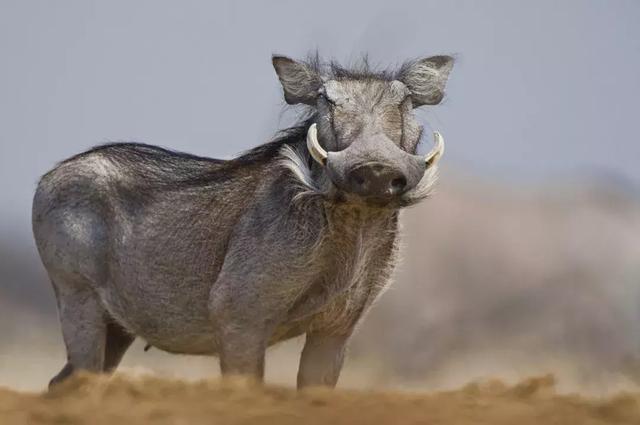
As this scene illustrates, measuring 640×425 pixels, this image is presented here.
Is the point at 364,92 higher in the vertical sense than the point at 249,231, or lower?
higher

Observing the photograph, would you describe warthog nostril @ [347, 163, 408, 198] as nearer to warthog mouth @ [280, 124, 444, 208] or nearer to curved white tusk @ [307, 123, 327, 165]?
warthog mouth @ [280, 124, 444, 208]

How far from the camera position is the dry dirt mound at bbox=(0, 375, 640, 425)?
4578 millimetres

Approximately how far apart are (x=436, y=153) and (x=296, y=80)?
1.04 meters

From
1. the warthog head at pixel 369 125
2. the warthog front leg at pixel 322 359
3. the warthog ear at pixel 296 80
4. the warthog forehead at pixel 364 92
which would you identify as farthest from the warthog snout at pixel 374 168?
the warthog front leg at pixel 322 359

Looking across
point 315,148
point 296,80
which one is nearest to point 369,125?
point 315,148

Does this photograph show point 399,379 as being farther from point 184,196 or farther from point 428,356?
point 184,196

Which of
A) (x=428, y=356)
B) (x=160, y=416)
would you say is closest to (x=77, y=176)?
(x=160, y=416)

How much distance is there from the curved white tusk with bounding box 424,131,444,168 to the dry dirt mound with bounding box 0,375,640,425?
6.29ft

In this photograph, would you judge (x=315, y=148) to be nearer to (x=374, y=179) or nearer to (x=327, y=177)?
(x=327, y=177)

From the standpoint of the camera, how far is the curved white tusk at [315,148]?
7078 mm

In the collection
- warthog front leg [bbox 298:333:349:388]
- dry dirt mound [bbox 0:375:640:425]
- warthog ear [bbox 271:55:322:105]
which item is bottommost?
dry dirt mound [bbox 0:375:640:425]

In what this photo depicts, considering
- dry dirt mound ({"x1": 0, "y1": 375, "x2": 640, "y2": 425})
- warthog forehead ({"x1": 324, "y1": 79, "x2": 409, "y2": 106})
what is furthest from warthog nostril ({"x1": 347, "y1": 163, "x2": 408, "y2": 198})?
dry dirt mound ({"x1": 0, "y1": 375, "x2": 640, "y2": 425})

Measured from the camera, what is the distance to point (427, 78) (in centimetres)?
794

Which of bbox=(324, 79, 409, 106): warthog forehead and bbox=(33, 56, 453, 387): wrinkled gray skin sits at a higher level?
bbox=(324, 79, 409, 106): warthog forehead
